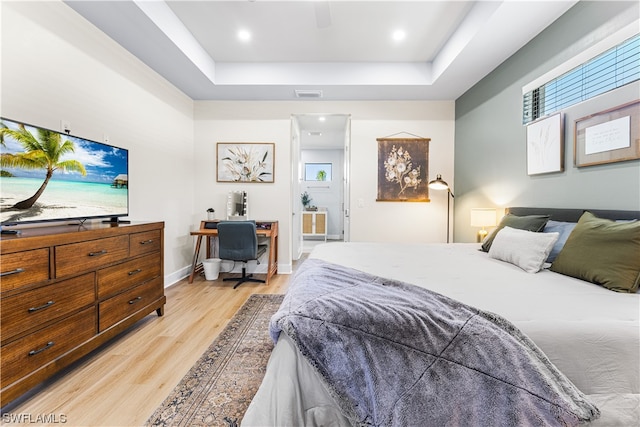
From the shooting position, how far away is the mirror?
4.03 metres

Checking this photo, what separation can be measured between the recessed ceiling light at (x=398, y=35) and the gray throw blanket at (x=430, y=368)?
295 centimetres

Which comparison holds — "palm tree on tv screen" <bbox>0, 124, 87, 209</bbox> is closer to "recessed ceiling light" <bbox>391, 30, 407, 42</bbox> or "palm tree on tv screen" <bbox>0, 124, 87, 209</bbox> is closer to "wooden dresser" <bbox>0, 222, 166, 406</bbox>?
"wooden dresser" <bbox>0, 222, 166, 406</bbox>

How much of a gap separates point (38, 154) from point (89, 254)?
0.68 metres

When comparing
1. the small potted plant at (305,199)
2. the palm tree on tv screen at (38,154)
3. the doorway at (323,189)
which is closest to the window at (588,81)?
the palm tree on tv screen at (38,154)

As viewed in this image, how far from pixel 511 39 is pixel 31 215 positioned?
3.93 metres

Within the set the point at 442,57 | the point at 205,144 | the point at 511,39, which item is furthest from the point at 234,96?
the point at 511,39

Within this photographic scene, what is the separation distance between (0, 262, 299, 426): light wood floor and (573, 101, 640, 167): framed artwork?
309cm

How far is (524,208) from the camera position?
2580 millimetres

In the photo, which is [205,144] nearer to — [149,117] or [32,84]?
[149,117]

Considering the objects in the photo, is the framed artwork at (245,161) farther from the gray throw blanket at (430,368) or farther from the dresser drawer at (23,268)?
the gray throw blanket at (430,368)

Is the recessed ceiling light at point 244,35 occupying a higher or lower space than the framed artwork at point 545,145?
higher

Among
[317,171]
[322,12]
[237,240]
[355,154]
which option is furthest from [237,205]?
[317,171]

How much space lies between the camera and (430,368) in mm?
885

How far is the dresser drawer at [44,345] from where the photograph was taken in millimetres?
1345
